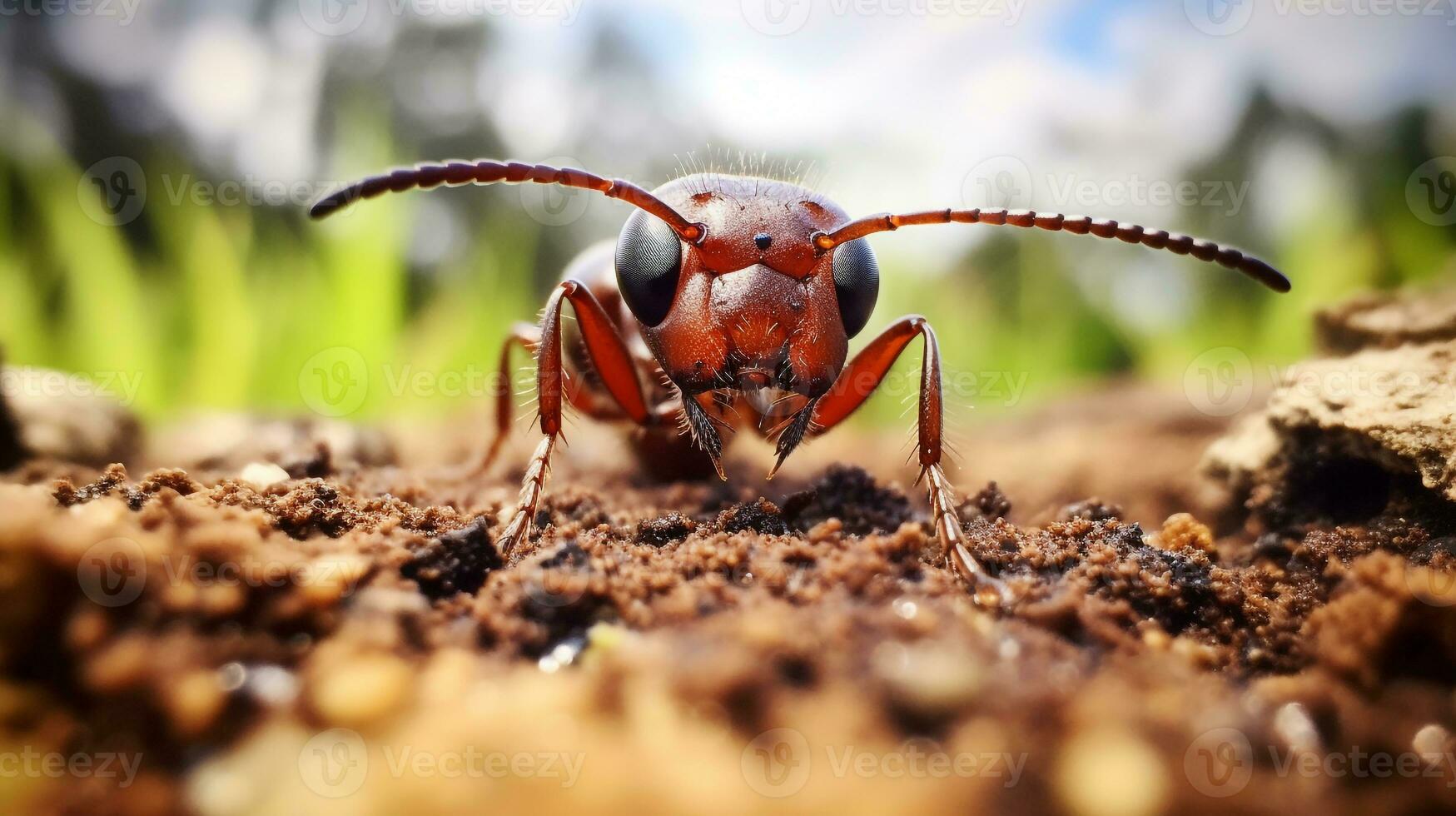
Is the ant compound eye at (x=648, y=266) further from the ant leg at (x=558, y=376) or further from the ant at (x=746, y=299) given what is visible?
the ant leg at (x=558, y=376)

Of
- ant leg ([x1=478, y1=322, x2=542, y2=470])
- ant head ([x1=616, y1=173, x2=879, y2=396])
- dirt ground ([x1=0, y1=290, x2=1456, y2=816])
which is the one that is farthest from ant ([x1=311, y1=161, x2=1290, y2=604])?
ant leg ([x1=478, y1=322, x2=542, y2=470])

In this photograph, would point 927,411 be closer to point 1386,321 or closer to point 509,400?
point 1386,321

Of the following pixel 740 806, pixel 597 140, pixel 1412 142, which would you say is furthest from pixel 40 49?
pixel 1412 142

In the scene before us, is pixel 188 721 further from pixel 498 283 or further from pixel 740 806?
pixel 498 283

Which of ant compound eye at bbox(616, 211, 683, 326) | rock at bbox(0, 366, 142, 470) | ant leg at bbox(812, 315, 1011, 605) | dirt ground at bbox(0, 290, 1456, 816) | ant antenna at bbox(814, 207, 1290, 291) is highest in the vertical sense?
ant antenna at bbox(814, 207, 1290, 291)

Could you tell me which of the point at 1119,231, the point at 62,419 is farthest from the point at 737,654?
the point at 62,419

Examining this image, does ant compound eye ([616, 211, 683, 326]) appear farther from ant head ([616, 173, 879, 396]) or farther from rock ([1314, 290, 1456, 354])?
rock ([1314, 290, 1456, 354])

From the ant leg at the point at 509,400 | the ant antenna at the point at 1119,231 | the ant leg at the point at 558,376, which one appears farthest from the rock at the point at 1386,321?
the ant leg at the point at 509,400
